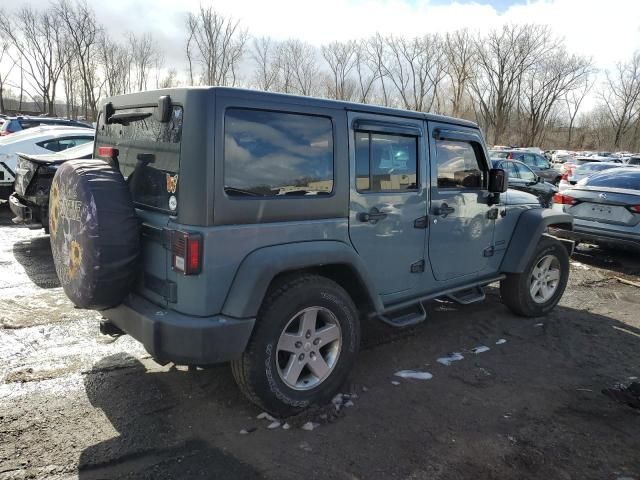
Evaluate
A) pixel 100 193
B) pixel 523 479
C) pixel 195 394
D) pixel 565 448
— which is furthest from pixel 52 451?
pixel 565 448

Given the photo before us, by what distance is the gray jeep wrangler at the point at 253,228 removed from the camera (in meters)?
2.73

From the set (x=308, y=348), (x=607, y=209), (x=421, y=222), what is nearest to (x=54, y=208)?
(x=308, y=348)

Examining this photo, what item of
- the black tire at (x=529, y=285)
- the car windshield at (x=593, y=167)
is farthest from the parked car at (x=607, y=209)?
the car windshield at (x=593, y=167)

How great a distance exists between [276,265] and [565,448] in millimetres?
2137

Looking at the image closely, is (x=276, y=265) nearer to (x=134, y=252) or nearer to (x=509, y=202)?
(x=134, y=252)

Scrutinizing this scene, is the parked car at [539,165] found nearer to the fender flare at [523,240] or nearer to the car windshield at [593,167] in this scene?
the car windshield at [593,167]

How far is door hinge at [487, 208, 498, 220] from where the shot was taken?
4672 millimetres

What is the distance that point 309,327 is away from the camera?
3.21 meters

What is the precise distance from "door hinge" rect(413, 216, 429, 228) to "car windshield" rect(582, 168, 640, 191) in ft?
18.8

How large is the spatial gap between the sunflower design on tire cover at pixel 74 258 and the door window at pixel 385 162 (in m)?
1.86

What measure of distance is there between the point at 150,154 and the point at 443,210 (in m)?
2.40

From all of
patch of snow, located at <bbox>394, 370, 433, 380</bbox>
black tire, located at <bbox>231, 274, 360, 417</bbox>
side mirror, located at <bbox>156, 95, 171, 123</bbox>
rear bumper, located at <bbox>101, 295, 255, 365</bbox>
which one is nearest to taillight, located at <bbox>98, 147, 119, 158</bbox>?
side mirror, located at <bbox>156, 95, 171, 123</bbox>

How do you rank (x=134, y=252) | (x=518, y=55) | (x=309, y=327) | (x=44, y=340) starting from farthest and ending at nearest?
(x=518, y=55), (x=44, y=340), (x=309, y=327), (x=134, y=252)

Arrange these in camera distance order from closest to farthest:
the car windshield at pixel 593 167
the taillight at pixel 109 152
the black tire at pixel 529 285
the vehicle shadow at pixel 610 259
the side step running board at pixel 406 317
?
the taillight at pixel 109 152 → the side step running board at pixel 406 317 → the black tire at pixel 529 285 → the vehicle shadow at pixel 610 259 → the car windshield at pixel 593 167
